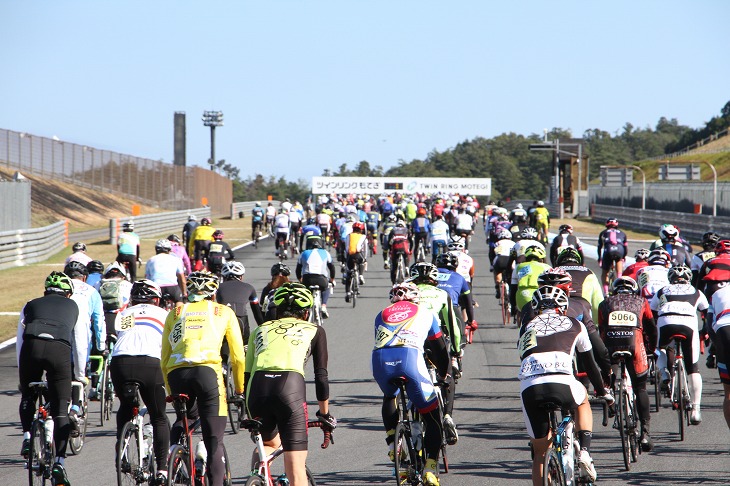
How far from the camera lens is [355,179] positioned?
98062 millimetres

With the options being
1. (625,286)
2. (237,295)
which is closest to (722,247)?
(625,286)

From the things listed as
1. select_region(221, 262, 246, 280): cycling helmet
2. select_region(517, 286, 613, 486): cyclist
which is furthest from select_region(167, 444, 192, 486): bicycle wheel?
select_region(221, 262, 246, 280): cycling helmet

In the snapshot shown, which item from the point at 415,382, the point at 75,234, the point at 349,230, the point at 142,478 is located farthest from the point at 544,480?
the point at 75,234

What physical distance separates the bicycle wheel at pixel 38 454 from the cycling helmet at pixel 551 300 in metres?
3.92

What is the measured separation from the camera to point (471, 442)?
9.77 meters

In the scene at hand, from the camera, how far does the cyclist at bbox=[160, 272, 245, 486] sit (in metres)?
6.83

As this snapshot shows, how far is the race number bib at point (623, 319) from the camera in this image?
9.30 meters

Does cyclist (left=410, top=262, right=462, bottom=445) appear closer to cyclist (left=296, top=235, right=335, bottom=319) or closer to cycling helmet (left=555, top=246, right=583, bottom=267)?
cycling helmet (left=555, top=246, right=583, bottom=267)

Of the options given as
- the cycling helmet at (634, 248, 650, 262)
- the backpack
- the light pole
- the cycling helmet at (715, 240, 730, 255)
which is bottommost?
the backpack

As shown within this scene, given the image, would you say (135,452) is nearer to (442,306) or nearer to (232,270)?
(442,306)

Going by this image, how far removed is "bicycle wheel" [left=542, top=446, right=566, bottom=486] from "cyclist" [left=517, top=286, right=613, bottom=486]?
0.09m

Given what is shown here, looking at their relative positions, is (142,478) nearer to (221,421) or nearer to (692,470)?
(221,421)

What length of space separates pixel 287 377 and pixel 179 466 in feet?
3.69

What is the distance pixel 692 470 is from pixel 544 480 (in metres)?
2.68
